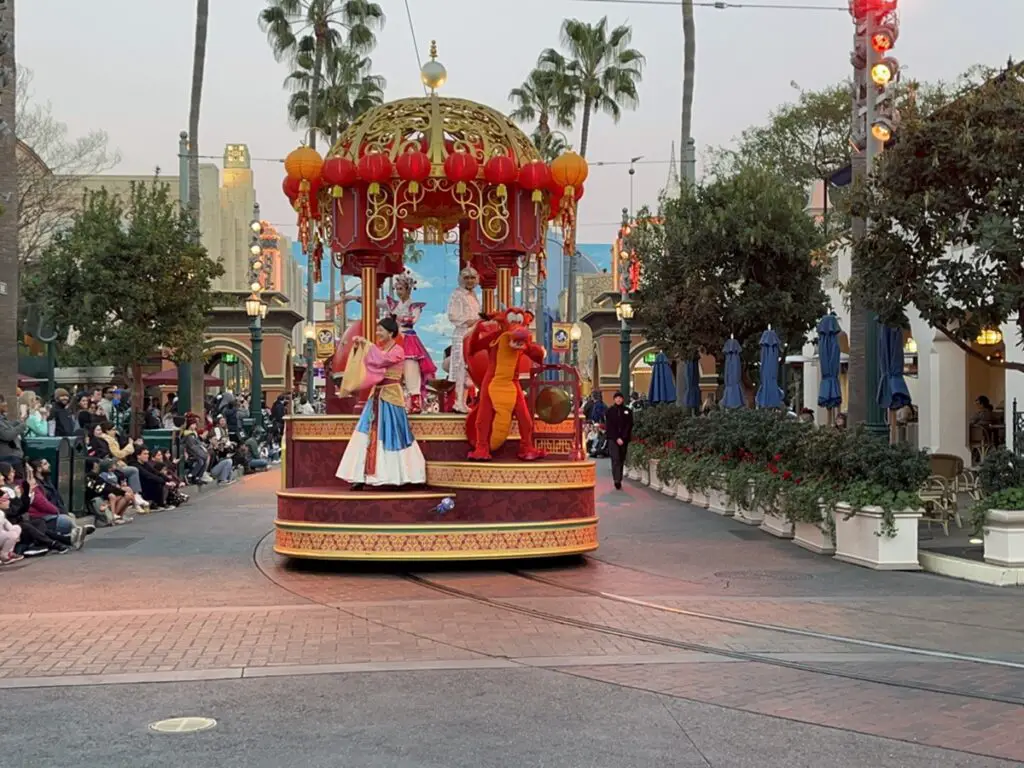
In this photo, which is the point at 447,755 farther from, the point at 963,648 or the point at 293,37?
the point at 293,37

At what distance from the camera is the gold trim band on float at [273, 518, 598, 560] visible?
40.6ft

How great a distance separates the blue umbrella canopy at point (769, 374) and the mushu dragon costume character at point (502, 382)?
8369 mm

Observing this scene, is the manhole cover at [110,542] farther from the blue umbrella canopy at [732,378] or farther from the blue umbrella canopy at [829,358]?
the blue umbrella canopy at [732,378]

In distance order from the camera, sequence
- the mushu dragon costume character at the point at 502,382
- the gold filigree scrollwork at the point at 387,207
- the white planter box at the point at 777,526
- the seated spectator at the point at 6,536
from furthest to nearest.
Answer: the white planter box at the point at 777,526 < the gold filigree scrollwork at the point at 387,207 < the seated spectator at the point at 6,536 < the mushu dragon costume character at the point at 502,382

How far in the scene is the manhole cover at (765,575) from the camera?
12102 millimetres

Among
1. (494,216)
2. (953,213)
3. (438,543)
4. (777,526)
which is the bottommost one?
(777,526)

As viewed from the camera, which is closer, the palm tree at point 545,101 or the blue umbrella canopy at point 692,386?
the blue umbrella canopy at point 692,386

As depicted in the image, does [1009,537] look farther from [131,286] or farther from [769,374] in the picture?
[131,286]

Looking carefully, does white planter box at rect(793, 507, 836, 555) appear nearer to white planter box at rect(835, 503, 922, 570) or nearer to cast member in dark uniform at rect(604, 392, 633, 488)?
white planter box at rect(835, 503, 922, 570)

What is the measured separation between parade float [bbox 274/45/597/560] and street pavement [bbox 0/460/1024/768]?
0.49m

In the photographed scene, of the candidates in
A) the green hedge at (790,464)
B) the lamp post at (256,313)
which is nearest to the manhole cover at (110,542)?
the green hedge at (790,464)

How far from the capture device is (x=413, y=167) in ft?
46.9

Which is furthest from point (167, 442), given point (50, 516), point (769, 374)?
point (769, 374)

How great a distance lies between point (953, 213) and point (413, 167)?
5987mm
